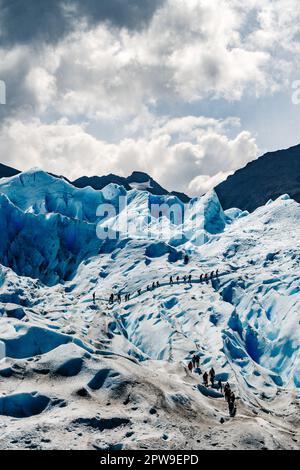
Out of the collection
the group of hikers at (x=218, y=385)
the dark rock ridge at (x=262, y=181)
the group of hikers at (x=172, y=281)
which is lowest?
the group of hikers at (x=218, y=385)

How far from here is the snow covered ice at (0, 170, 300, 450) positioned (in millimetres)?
20969

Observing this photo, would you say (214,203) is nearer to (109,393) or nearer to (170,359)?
→ (170,359)

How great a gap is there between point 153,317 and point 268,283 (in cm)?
1244

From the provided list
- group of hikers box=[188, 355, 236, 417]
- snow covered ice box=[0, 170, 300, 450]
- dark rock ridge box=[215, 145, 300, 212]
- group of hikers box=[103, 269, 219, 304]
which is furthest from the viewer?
dark rock ridge box=[215, 145, 300, 212]

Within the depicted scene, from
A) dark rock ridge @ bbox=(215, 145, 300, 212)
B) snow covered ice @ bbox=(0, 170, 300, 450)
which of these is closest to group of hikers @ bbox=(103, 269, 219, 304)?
snow covered ice @ bbox=(0, 170, 300, 450)

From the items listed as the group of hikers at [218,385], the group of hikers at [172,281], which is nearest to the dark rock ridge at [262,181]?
the group of hikers at [172,281]

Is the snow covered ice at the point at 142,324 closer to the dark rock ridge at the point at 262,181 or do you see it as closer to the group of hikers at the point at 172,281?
the group of hikers at the point at 172,281

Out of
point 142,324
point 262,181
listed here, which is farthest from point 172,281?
point 262,181

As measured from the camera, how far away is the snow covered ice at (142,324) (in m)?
21.0

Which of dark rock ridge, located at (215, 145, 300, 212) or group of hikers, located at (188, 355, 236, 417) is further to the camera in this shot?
dark rock ridge, located at (215, 145, 300, 212)

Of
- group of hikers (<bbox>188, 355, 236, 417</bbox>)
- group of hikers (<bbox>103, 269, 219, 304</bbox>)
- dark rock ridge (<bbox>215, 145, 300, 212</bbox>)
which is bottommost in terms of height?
group of hikers (<bbox>188, 355, 236, 417</bbox>)

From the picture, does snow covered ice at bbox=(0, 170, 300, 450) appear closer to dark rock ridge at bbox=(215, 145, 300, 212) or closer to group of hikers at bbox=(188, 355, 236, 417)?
group of hikers at bbox=(188, 355, 236, 417)

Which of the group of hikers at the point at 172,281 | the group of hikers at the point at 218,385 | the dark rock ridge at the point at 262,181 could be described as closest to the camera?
the group of hikers at the point at 218,385
